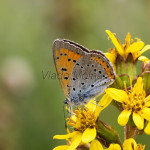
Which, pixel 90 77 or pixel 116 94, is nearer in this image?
pixel 116 94

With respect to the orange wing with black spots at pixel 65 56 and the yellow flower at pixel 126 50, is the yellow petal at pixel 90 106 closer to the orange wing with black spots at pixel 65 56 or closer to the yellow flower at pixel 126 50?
the orange wing with black spots at pixel 65 56

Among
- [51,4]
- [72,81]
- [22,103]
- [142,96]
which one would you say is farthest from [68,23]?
[142,96]

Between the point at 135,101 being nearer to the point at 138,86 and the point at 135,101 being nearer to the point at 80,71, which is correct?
the point at 138,86

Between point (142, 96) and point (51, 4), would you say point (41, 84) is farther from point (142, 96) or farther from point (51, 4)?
point (142, 96)

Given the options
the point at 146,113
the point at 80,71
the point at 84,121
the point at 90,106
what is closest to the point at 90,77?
the point at 80,71

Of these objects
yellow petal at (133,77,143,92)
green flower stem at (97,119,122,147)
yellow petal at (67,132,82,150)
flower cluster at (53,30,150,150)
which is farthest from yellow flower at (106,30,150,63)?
yellow petal at (67,132,82,150)
